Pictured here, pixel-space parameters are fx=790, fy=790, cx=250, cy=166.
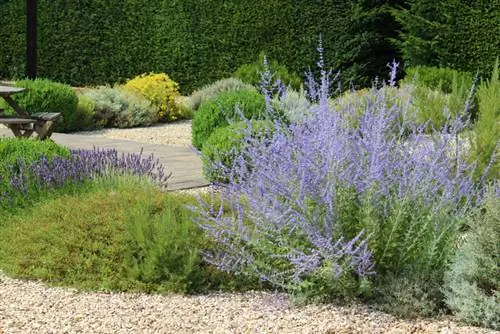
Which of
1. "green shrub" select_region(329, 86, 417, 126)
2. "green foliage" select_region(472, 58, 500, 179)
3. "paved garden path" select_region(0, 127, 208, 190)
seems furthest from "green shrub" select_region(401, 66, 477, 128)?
"paved garden path" select_region(0, 127, 208, 190)

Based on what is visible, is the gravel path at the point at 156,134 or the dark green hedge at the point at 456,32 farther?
the dark green hedge at the point at 456,32

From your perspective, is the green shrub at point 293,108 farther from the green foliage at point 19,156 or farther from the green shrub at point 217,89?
the green shrub at point 217,89

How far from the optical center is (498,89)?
6.47 metres

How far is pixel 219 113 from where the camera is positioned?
8.73 meters

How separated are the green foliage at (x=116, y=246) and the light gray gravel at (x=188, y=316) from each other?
118 mm

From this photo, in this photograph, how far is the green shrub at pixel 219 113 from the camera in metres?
8.66

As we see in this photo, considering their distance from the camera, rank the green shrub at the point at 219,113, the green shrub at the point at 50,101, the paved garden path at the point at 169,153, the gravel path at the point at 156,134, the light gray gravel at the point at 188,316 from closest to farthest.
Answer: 1. the light gray gravel at the point at 188,316
2. the paved garden path at the point at 169,153
3. the green shrub at the point at 219,113
4. the gravel path at the point at 156,134
5. the green shrub at the point at 50,101

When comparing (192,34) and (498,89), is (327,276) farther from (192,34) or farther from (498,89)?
(192,34)

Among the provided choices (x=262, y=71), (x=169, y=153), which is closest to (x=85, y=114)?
(x=169, y=153)

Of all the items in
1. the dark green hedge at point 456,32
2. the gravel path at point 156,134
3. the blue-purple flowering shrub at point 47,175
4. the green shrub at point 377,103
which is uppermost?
the dark green hedge at point 456,32

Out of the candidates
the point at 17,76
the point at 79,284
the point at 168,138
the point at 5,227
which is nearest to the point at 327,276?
the point at 79,284

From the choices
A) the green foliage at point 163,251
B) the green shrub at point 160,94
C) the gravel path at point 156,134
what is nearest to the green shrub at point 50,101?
the gravel path at point 156,134

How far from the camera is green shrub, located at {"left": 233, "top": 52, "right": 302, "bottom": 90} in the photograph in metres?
13.2

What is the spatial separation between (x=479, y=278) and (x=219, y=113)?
17.8 feet
